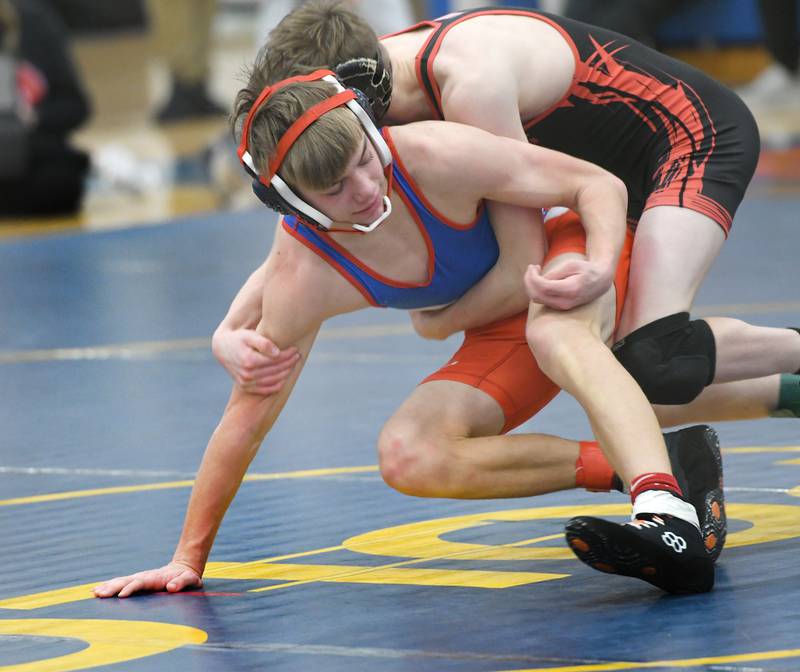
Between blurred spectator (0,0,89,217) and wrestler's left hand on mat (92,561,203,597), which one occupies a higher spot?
wrestler's left hand on mat (92,561,203,597)

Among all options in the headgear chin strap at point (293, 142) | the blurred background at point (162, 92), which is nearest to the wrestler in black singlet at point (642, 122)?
the headgear chin strap at point (293, 142)

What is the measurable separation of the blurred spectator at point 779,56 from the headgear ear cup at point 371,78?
33.5 feet

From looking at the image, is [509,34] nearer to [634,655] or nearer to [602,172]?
[602,172]

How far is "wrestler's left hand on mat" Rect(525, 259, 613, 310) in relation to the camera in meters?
3.14

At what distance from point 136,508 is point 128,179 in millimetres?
7393

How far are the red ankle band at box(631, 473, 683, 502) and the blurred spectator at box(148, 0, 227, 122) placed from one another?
422 inches

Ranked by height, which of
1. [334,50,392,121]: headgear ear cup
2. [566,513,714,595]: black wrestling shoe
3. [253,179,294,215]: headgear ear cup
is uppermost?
[334,50,392,121]: headgear ear cup

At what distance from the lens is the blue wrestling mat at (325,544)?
281 centimetres

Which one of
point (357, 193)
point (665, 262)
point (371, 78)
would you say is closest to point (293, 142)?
point (357, 193)

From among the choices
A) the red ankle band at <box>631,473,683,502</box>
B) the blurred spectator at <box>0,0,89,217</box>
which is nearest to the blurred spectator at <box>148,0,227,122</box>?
the blurred spectator at <box>0,0,89,217</box>

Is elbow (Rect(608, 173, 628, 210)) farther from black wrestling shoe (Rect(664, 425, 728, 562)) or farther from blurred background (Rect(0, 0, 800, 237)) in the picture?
blurred background (Rect(0, 0, 800, 237))

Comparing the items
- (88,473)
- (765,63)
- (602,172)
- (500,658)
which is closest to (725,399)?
(602,172)

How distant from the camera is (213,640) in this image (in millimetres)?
2920

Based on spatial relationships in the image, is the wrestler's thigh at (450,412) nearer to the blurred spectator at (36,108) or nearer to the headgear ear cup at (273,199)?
the headgear ear cup at (273,199)
